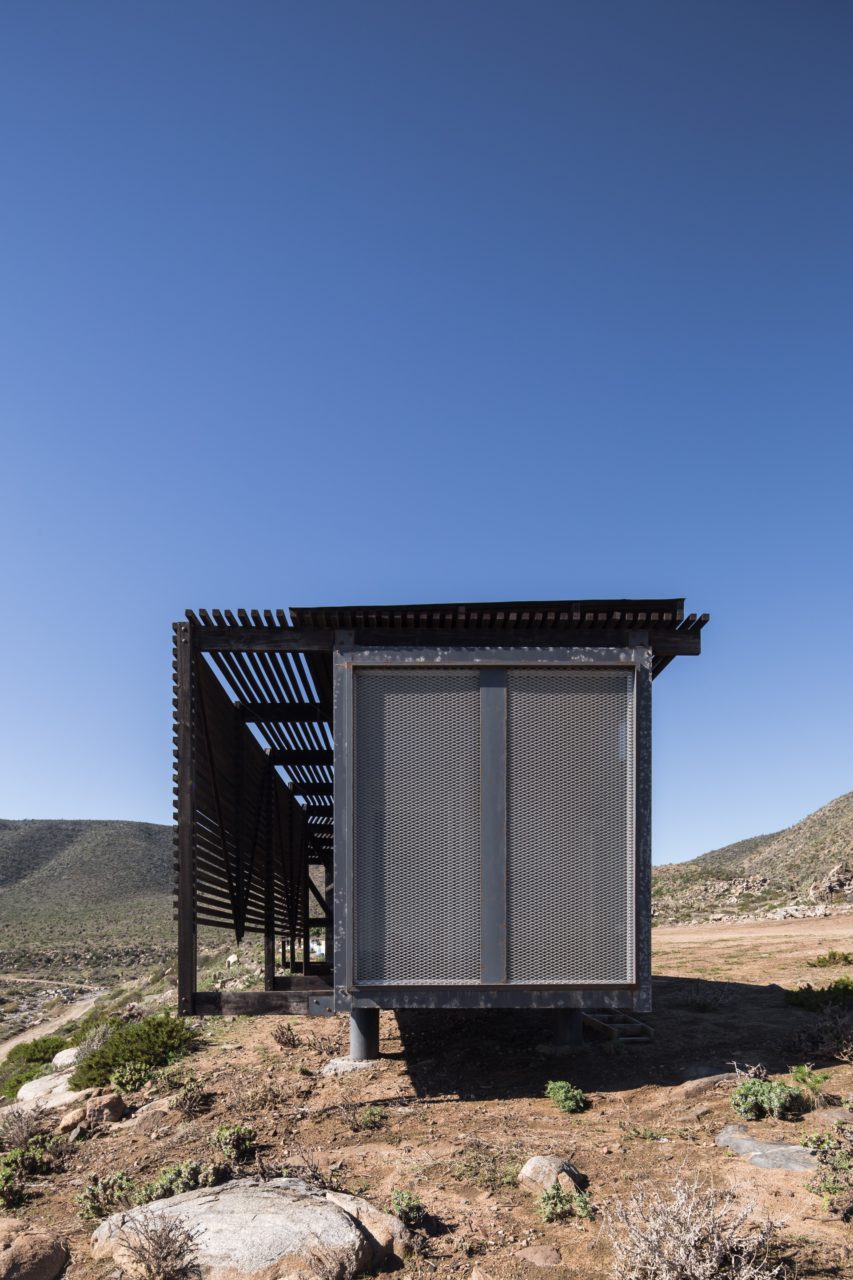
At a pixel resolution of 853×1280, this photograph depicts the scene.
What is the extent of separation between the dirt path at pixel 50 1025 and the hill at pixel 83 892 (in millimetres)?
11416

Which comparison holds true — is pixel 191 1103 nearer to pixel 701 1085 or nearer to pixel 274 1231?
pixel 274 1231

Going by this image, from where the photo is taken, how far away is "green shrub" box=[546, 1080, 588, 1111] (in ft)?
27.9

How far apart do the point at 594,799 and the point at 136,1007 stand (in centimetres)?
1292

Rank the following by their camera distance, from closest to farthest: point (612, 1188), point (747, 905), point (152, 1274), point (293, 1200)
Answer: point (152, 1274), point (293, 1200), point (612, 1188), point (747, 905)

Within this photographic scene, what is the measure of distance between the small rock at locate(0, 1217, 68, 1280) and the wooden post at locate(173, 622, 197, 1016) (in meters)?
3.95

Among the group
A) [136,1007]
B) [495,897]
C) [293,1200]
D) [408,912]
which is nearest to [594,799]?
[495,897]

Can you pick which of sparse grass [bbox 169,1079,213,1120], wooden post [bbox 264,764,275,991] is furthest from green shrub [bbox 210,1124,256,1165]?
wooden post [bbox 264,764,275,991]

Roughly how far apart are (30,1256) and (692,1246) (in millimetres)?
4113

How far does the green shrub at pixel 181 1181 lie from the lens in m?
6.71

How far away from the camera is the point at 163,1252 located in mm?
5469

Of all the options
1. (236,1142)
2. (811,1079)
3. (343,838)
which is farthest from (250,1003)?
(811,1079)

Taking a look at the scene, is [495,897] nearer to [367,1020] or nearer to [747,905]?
[367,1020]

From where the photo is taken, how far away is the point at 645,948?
30.6 ft

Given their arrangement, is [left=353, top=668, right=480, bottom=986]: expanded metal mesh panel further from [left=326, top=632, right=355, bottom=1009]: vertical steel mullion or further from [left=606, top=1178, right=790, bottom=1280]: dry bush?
[left=606, top=1178, right=790, bottom=1280]: dry bush
